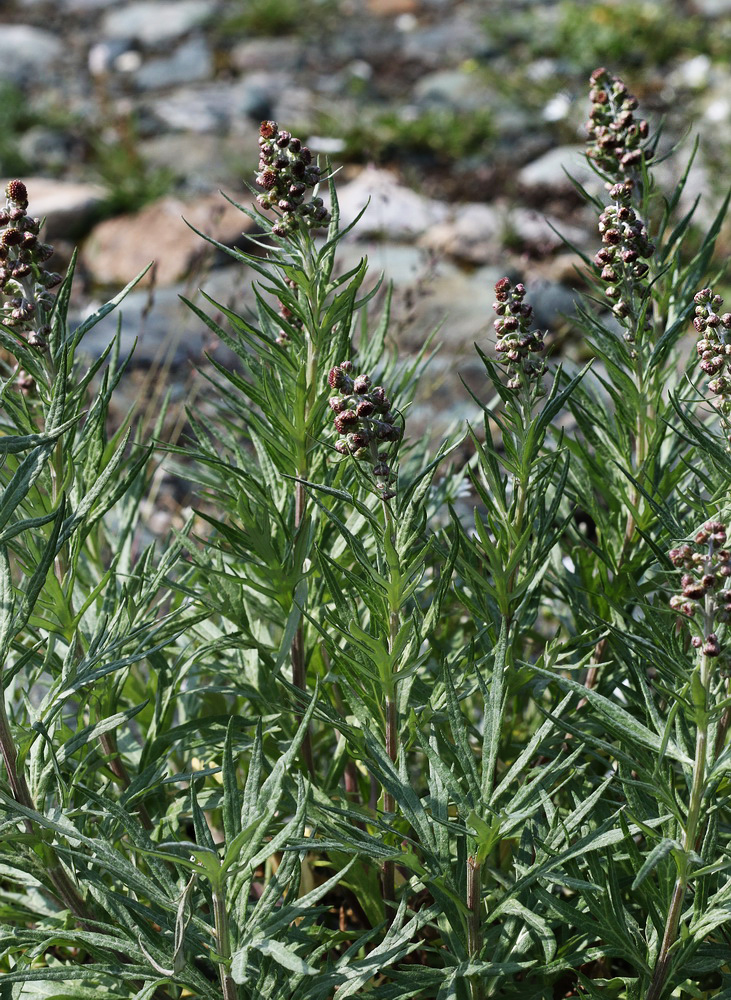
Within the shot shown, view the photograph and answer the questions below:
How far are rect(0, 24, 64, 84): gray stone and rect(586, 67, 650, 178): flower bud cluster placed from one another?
272 inches

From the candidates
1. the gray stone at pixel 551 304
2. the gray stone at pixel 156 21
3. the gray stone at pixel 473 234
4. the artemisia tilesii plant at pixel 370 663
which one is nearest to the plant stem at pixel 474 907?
the artemisia tilesii plant at pixel 370 663

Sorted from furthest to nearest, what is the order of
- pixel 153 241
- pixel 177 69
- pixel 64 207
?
pixel 177 69 → pixel 64 207 → pixel 153 241

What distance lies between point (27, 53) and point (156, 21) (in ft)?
3.48

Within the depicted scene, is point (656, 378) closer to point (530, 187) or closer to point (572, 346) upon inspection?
point (572, 346)

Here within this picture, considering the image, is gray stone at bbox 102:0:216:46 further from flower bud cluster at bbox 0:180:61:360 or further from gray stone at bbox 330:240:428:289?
flower bud cluster at bbox 0:180:61:360

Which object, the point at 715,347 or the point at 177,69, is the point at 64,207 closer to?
the point at 177,69

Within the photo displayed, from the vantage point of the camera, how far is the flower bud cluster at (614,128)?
145cm

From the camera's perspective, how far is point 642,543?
1555 millimetres

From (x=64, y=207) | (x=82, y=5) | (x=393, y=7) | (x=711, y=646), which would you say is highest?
(x=82, y=5)

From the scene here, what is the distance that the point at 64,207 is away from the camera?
5.31 m

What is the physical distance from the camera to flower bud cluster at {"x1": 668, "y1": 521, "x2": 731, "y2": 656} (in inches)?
38.9

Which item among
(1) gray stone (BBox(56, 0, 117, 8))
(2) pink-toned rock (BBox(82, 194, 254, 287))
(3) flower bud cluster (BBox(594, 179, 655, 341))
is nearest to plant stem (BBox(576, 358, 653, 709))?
(3) flower bud cluster (BBox(594, 179, 655, 341))

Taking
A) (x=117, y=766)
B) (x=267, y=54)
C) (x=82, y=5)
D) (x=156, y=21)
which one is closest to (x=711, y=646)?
(x=117, y=766)

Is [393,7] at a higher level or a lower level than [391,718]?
higher
